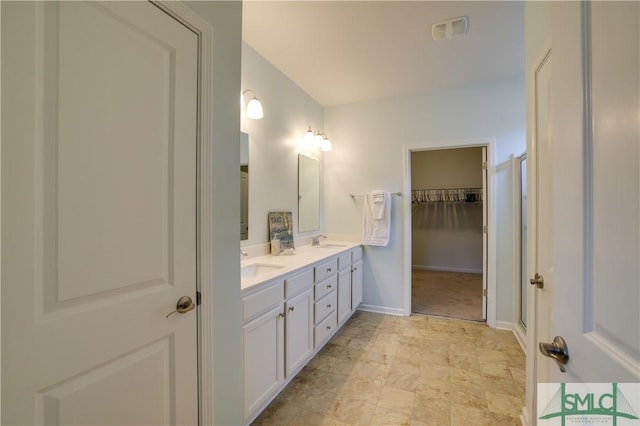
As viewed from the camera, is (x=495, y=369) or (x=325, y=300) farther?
(x=325, y=300)

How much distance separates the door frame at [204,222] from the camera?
1.09 m

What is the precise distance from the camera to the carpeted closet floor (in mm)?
3365

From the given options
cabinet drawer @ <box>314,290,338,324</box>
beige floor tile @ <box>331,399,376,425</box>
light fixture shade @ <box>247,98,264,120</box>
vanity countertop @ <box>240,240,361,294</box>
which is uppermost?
light fixture shade @ <box>247,98,264,120</box>

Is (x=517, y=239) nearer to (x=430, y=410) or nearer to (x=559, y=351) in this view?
(x=430, y=410)

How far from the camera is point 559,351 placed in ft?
2.24

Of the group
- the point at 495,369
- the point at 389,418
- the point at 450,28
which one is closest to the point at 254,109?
the point at 450,28

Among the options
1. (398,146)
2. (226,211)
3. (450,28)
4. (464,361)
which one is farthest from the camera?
(398,146)

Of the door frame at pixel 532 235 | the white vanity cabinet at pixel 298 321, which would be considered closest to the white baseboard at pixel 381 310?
the white vanity cabinet at pixel 298 321

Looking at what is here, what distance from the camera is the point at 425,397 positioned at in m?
1.84

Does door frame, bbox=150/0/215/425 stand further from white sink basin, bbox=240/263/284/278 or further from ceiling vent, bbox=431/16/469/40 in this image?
ceiling vent, bbox=431/16/469/40

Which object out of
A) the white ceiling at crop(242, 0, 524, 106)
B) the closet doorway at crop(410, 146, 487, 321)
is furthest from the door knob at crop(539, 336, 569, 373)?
the closet doorway at crop(410, 146, 487, 321)

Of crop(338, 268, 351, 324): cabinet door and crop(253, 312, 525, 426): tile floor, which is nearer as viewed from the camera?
crop(253, 312, 525, 426): tile floor

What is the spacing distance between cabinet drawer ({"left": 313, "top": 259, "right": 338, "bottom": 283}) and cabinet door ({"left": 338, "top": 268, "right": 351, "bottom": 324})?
16 centimetres

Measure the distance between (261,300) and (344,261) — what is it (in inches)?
54.5
